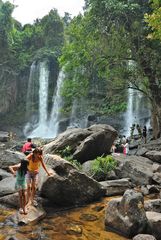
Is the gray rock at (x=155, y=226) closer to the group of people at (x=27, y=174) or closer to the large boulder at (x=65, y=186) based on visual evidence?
the large boulder at (x=65, y=186)

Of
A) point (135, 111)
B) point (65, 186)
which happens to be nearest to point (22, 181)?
point (65, 186)

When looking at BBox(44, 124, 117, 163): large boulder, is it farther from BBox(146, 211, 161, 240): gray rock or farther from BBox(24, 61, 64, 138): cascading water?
BBox(24, 61, 64, 138): cascading water

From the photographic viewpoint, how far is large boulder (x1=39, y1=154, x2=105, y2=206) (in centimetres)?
1044

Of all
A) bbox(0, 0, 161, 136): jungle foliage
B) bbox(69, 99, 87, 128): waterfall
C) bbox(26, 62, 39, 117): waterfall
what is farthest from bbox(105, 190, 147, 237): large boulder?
bbox(26, 62, 39, 117): waterfall

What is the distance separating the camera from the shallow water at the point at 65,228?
805cm

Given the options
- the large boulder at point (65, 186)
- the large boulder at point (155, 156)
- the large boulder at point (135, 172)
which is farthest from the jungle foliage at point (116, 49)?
Result: the large boulder at point (65, 186)

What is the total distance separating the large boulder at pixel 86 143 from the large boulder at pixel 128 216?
661cm

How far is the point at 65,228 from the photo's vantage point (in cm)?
866

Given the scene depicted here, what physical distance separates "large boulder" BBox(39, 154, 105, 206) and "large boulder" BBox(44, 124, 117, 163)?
4.29 m

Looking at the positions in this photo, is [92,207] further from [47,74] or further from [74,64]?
[47,74]

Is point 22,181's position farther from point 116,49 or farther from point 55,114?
point 55,114

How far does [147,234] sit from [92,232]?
139 cm

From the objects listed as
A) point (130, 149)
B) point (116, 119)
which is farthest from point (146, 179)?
point (116, 119)

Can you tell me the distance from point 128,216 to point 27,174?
309cm
